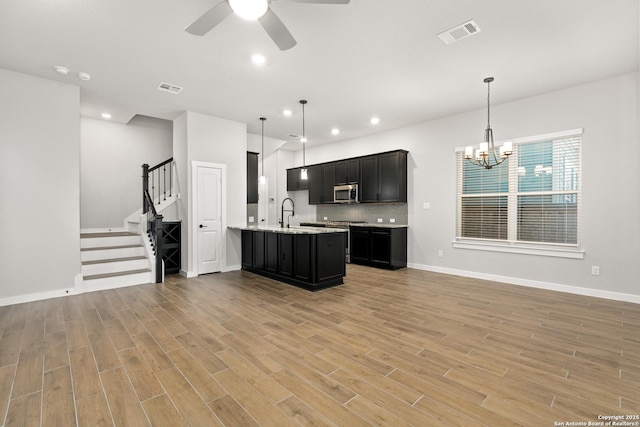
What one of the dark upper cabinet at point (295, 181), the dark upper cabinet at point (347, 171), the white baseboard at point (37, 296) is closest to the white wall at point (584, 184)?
the dark upper cabinet at point (347, 171)

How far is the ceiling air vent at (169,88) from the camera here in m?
4.38

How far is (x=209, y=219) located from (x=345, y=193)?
327 cm

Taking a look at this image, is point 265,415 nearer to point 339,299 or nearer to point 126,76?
point 339,299

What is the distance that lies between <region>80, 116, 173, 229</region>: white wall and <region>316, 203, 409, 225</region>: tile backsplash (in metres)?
4.50

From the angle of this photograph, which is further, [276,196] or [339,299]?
[276,196]

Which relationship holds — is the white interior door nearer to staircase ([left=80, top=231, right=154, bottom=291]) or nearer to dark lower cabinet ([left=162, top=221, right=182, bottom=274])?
dark lower cabinet ([left=162, top=221, right=182, bottom=274])

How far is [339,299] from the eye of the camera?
415cm

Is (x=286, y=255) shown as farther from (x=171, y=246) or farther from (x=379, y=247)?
(x=171, y=246)

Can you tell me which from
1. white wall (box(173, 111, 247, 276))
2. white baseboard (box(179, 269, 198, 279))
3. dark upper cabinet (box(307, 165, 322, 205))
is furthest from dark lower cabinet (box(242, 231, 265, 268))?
dark upper cabinet (box(307, 165, 322, 205))

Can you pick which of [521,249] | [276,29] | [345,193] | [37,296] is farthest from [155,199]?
[521,249]

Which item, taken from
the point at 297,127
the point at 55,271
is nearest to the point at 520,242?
the point at 297,127

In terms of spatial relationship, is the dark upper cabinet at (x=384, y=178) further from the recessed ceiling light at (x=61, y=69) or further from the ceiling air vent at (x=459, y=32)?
the recessed ceiling light at (x=61, y=69)

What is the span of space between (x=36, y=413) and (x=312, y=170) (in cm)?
715

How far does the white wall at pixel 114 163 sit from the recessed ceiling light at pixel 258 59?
455cm
